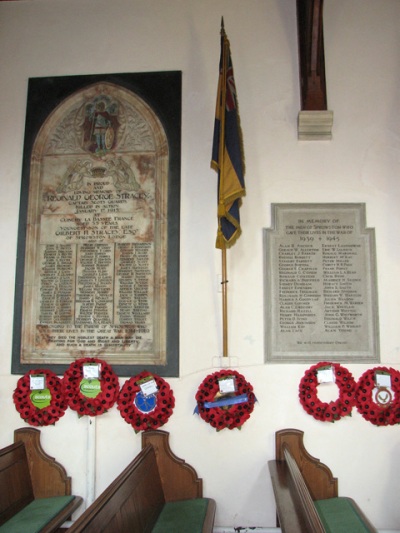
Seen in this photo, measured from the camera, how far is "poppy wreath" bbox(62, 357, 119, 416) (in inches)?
123

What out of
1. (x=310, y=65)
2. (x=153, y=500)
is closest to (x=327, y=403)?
(x=153, y=500)

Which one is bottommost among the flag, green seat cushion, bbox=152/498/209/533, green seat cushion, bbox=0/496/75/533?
green seat cushion, bbox=0/496/75/533

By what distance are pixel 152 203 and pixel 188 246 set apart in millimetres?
408

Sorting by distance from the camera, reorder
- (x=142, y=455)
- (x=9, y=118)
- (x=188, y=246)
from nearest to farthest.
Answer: (x=142, y=455), (x=188, y=246), (x=9, y=118)

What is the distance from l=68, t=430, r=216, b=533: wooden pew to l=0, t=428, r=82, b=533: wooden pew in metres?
0.54

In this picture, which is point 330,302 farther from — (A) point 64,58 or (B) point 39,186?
(A) point 64,58

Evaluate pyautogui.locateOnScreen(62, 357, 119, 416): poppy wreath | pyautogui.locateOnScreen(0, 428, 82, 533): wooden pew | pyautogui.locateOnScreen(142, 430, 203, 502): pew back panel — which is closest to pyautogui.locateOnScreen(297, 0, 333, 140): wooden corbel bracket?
pyautogui.locateOnScreen(62, 357, 119, 416): poppy wreath

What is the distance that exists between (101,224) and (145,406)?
1300mm

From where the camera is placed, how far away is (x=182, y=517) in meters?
2.62

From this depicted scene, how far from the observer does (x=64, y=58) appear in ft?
11.7

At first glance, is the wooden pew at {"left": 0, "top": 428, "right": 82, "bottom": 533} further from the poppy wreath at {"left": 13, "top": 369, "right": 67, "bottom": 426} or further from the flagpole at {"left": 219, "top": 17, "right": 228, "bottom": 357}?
the flagpole at {"left": 219, "top": 17, "right": 228, "bottom": 357}

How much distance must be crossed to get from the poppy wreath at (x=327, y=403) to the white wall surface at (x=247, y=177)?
0.23 ft

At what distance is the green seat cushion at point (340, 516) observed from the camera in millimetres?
2443

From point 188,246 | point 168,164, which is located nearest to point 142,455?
point 188,246
